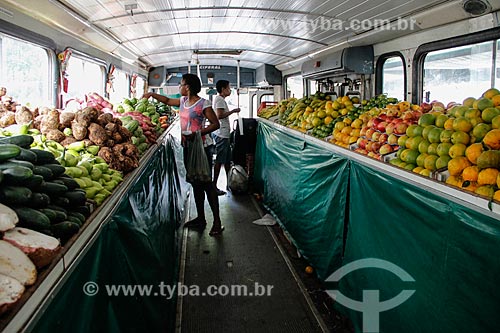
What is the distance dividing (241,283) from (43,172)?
2.41 metres

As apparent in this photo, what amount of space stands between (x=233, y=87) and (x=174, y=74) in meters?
1.66

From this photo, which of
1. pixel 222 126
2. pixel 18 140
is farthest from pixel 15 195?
pixel 222 126

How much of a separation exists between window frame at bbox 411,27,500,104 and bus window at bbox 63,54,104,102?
12.3ft

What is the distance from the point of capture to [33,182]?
61.7 inches

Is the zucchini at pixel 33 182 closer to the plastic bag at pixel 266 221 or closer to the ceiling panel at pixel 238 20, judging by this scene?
the ceiling panel at pixel 238 20

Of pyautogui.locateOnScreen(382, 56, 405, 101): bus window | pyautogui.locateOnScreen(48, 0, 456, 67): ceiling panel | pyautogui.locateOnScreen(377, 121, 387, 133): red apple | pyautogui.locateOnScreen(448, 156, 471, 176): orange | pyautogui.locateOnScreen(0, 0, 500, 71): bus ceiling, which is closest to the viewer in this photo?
pyautogui.locateOnScreen(448, 156, 471, 176): orange

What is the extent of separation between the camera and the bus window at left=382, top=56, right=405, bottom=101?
16.2ft

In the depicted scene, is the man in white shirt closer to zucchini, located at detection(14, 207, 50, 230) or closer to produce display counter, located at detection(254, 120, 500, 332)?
produce display counter, located at detection(254, 120, 500, 332)

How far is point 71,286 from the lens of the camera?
1200 millimetres

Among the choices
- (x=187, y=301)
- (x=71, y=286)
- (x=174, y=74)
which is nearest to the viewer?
(x=71, y=286)

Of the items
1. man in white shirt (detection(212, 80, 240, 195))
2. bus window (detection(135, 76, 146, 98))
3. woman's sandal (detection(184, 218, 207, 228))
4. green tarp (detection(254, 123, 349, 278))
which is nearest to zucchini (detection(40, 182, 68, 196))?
green tarp (detection(254, 123, 349, 278))

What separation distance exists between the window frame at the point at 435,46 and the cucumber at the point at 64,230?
364 centimetres

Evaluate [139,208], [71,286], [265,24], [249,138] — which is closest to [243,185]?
[249,138]

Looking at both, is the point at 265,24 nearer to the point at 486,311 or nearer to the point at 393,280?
the point at 393,280
